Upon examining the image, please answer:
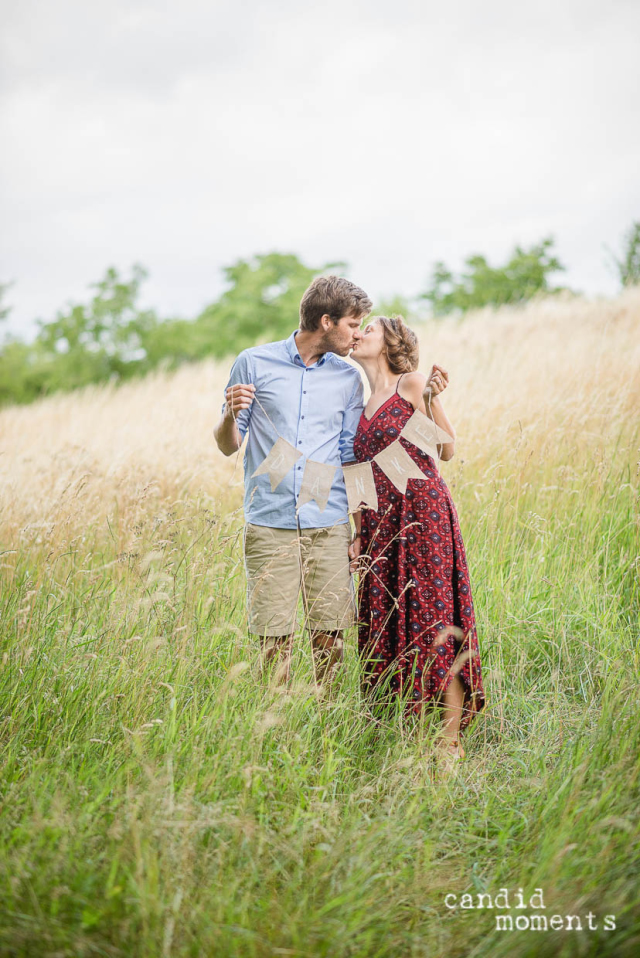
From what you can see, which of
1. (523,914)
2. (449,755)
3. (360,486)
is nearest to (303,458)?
(360,486)

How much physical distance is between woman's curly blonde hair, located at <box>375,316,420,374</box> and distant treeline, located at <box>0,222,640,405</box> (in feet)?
67.0

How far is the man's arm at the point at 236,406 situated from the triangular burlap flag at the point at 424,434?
2.45 feet

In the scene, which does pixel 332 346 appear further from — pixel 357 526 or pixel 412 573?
pixel 412 573

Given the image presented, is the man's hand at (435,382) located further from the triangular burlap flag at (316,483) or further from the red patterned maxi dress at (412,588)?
the triangular burlap flag at (316,483)

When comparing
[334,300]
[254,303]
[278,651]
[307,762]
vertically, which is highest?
[254,303]

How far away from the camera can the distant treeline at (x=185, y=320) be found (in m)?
23.7

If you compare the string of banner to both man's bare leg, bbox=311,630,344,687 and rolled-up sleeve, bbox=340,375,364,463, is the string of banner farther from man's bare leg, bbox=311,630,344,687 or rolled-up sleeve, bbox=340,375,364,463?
man's bare leg, bbox=311,630,344,687

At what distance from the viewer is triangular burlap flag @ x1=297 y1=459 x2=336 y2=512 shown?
3.03 m

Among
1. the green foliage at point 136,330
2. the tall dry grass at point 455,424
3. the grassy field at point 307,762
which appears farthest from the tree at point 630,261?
the green foliage at point 136,330

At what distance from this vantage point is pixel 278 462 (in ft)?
9.90

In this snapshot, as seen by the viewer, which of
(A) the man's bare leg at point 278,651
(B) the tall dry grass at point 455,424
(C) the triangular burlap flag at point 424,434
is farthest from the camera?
(B) the tall dry grass at point 455,424

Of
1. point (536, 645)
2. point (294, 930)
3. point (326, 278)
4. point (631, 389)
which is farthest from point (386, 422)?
point (631, 389)

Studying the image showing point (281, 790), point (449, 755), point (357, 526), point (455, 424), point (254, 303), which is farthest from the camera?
point (254, 303)

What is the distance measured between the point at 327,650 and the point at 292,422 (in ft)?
3.62
